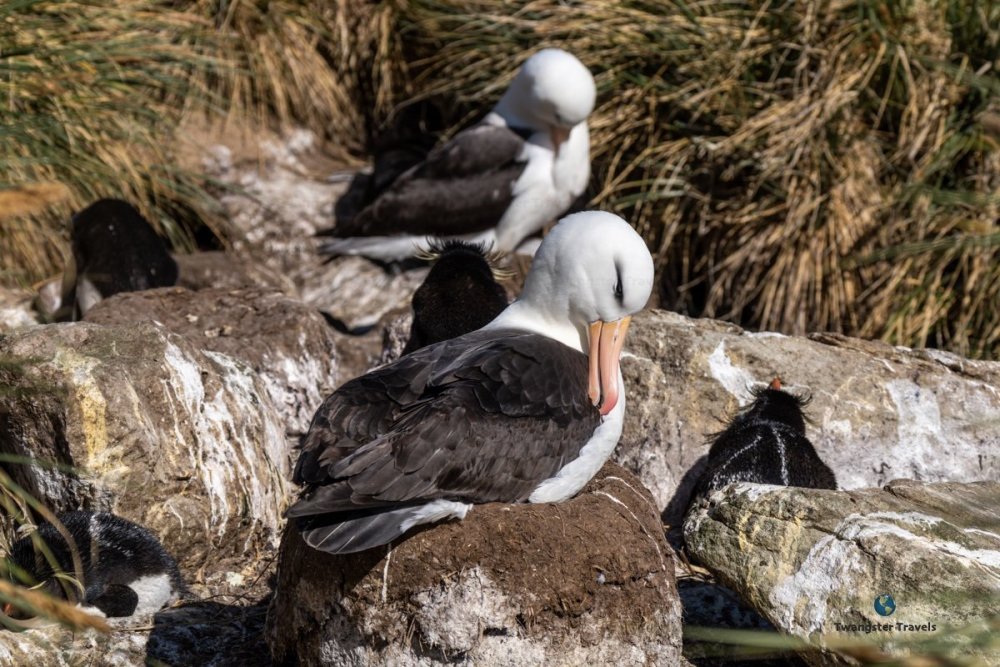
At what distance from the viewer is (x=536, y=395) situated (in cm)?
481

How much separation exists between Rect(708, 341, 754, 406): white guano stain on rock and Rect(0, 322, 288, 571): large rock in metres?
2.27

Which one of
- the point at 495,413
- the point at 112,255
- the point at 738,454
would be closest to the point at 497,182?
the point at 112,255

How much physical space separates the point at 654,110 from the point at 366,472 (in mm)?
5671

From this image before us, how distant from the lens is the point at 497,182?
366 inches

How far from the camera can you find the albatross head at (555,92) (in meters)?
8.73

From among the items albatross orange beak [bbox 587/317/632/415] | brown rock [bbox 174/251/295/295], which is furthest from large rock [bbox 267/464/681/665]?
brown rock [bbox 174/251/295/295]

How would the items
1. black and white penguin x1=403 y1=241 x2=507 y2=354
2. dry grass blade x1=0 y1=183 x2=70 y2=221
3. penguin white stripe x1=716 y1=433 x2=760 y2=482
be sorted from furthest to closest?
black and white penguin x1=403 y1=241 x2=507 y2=354
penguin white stripe x1=716 y1=433 x2=760 y2=482
dry grass blade x1=0 y1=183 x2=70 y2=221

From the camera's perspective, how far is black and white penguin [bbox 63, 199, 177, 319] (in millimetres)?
8133

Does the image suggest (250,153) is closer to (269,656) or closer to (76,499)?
(76,499)

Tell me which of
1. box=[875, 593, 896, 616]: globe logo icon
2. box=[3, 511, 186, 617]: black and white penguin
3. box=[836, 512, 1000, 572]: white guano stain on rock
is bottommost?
box=[3, 511, 186, 617]: black and white penguin

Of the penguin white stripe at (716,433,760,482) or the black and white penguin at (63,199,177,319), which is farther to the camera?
the black and white penguin at (63,199,177,319)

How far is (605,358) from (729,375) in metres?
1.47

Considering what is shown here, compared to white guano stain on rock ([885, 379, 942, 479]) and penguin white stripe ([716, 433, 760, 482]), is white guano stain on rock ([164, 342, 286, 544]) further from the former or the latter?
white guano stain on rock ([885, 379, 942, 479])

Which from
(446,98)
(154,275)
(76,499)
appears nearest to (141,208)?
(154,275)
